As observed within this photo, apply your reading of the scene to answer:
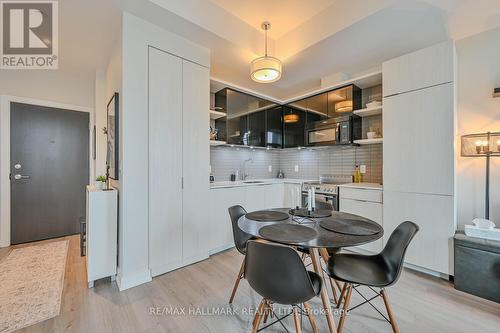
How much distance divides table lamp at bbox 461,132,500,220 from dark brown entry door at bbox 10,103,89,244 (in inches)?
210

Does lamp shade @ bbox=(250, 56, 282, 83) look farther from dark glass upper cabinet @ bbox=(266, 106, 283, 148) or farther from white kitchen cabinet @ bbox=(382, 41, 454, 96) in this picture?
dark glass upper cabinet @ bbox=(266, 106, 283, 148)

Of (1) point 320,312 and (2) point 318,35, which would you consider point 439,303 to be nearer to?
(1) point 320,312

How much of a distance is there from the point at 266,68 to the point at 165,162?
4.81ft

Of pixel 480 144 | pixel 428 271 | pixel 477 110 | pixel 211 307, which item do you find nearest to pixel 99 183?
pixel 211 307

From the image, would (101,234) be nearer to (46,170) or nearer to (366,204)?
(46,170)

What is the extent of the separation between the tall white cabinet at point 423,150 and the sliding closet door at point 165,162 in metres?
2.47

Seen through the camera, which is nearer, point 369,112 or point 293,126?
point 369,112

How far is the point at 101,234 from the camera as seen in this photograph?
2.18 m

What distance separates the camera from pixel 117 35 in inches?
97.2

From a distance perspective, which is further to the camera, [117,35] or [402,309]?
[117,35]

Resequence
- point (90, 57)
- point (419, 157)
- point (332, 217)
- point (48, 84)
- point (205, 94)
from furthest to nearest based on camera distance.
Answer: point (48, 84) < point (90, 57) < point (205, 94) < point (419, 157) < point (332, 217)

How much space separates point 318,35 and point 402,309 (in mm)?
2861

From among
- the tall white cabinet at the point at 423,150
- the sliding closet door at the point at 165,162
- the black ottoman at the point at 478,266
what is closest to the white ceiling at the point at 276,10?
the sliding closet door at the point at 165,162

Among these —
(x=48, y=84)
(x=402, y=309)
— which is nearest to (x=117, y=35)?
(x=48, y=84)
